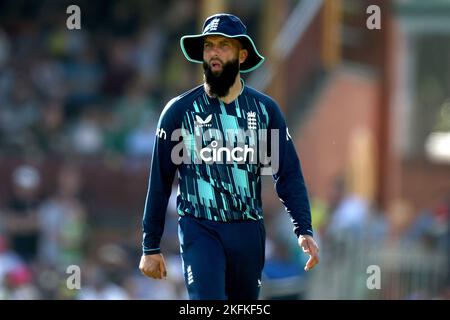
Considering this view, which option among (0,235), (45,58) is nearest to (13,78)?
(45,58)

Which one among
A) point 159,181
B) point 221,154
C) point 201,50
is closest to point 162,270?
point 159,181

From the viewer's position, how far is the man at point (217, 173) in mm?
8484

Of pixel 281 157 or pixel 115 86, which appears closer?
pixel 281 157

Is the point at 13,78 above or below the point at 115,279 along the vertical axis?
above

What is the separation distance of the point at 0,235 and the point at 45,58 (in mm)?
4353

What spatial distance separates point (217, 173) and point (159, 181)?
1.13 feet

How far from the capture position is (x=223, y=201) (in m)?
8.51

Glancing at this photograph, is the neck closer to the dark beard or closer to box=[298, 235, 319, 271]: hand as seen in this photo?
the dark beard

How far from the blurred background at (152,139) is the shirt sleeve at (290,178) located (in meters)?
6.46

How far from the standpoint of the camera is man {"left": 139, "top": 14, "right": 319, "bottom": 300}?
27.8 feet

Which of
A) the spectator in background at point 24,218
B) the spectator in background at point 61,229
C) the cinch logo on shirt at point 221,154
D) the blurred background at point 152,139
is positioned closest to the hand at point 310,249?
the cinch logo on shirt at point 221,154

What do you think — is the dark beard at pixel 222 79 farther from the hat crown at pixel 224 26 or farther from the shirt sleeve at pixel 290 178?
Answer: the shirt sleeve at pixel 290 178

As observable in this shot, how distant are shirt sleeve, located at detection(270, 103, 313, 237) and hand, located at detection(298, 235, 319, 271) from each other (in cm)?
4
